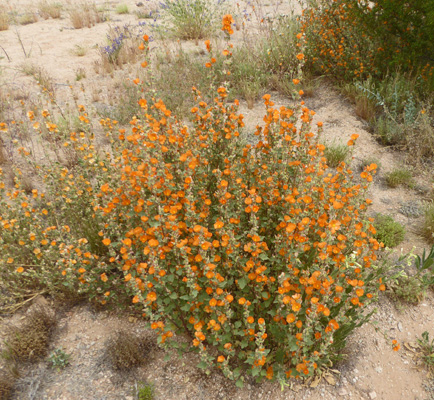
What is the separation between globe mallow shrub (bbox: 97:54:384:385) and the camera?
2.13 meters

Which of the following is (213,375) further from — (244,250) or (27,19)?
(27,19)

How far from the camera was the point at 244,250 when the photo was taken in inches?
95.7

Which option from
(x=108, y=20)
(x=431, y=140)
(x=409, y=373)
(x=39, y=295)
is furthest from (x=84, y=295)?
(x=108, y=20)

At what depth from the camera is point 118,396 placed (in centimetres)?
247

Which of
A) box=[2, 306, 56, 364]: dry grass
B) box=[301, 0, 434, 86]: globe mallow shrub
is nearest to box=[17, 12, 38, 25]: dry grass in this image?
box=[301, 0, 434, 86]: globe mallow shrub

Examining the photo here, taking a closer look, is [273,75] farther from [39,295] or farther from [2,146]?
[39,295]

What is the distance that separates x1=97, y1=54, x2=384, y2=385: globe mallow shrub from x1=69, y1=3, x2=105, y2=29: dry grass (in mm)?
9480

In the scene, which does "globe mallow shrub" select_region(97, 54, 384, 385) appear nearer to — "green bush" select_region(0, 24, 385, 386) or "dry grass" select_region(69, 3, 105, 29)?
"green bush" select_region(0, 24, 385, 386)

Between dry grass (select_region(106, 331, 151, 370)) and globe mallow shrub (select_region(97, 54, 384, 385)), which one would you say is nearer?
globe mallow shrub (select_region(97, 54, 384, 385))

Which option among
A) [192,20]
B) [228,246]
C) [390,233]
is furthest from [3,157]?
[192,20]

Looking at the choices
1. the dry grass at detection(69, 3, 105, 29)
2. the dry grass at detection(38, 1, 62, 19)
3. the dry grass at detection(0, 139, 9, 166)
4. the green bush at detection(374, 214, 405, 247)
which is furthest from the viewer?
the dry grass at detection(38, 1, 62, 19)

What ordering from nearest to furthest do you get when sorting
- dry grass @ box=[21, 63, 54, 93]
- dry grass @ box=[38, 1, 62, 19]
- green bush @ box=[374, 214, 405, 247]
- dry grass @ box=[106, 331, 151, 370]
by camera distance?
dry grass @ box=[106, 331, 151, 370] → green bush @ box=[374, 214, 405, 247] → dry grass @ box=[21, 63, 54, 93] → dry grass @ box=[38, 1, 62, 19]

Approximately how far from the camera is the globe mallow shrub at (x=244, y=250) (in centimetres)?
213

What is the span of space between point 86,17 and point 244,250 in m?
11.1
